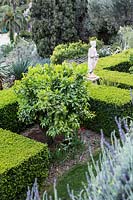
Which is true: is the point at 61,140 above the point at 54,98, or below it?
below

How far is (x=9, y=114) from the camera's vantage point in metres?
7.24

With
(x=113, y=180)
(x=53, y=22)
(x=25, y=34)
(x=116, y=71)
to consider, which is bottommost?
(x=25, y=34)

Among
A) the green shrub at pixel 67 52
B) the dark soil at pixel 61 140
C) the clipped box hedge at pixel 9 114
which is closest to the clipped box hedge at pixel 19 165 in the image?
the dark soil at pixel 61 140

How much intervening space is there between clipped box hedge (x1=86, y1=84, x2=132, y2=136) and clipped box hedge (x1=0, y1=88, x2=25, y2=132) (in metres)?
1.44

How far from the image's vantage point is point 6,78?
11.8 m

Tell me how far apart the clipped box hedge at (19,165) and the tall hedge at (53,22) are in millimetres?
10445

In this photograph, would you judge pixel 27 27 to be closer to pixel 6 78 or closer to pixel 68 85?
pixel 6 78

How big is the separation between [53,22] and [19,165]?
1138 centimetres

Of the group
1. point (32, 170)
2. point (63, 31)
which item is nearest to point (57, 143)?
point (32, 170)

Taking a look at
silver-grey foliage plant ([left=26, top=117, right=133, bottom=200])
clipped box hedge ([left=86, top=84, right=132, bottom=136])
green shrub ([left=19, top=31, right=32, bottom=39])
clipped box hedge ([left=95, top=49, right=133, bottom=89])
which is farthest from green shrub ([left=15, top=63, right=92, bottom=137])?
green shrub ([left=19, top=31, right=32, bottom=39])

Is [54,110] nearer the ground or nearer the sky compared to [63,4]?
nearer the ground

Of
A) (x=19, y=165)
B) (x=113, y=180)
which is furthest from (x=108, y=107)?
(x=113, y=180)

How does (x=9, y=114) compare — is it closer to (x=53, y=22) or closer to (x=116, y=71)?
(x=116, y=71)

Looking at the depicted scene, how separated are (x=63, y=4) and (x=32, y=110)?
1003 cm
